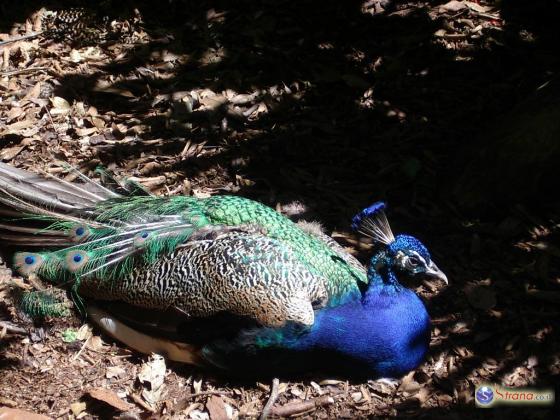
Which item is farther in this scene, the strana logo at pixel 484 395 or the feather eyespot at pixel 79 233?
the feather eyespot at pixel 79 233

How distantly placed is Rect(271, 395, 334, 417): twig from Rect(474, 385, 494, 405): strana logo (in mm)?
644

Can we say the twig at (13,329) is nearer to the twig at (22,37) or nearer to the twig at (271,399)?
the twig at (271,399)

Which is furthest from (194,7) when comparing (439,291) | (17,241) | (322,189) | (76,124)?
(439,291)

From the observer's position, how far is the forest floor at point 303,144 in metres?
2.96

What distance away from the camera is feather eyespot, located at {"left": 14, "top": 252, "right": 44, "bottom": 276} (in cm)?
311

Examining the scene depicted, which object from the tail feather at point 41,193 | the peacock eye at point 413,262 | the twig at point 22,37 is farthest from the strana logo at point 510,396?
the twig at point 22,37

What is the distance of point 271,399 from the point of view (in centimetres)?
287

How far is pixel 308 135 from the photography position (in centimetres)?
410

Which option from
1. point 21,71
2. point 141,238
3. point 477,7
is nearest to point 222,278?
point 141,238

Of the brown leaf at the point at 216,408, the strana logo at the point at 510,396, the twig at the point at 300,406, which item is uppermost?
the brown leaf at the point at 216,408

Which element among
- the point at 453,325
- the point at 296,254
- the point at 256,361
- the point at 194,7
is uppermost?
the point at 194,7

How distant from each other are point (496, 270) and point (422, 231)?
1.44 feet

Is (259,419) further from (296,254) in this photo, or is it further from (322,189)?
(322,189)

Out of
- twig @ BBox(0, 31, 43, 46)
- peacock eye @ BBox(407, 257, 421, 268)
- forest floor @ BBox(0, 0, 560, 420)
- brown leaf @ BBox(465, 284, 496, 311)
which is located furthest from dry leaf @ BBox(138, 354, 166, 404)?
twig @ BBox(0, 31, 43, 46)
